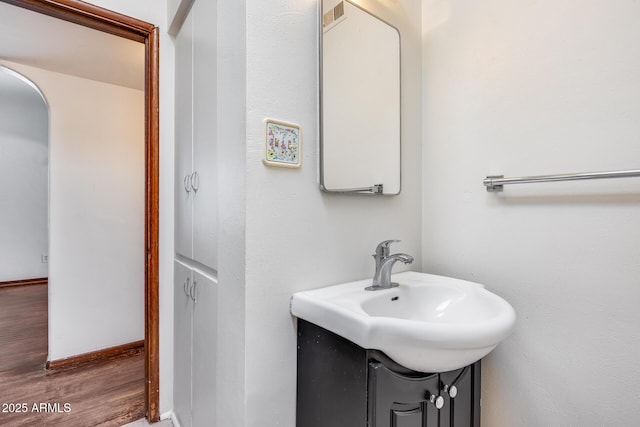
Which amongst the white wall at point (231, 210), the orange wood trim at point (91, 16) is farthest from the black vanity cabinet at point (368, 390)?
the orange wood trim at point (91, 16)

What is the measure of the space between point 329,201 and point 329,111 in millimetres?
291

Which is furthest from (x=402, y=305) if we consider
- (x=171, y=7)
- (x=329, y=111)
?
(x=171, y=7)

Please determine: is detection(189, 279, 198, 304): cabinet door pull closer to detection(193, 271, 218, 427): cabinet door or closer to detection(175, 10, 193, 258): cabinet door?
detection(193, 271, 218, 427): cabinet door

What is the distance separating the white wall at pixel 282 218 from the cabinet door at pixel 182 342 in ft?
1.97

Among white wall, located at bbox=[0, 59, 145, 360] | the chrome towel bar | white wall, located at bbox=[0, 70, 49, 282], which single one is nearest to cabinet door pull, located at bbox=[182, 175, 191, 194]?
the chrome towel bar

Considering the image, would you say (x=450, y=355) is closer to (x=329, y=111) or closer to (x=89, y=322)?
(x=329, y=111)

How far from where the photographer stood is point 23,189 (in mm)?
4246

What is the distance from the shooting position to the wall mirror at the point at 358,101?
1.01 meters

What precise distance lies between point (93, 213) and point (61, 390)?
3.84 feet

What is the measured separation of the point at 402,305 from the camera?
1032mm

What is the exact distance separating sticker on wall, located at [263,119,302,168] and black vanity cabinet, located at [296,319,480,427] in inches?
18.6

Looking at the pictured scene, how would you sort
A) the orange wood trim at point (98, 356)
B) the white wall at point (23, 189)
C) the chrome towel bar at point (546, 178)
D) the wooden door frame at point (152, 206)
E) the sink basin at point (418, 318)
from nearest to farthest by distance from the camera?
the sink basin at point (418, 318)
the chrome towel bar at point (546, 178)
the wooden door frame at point (152, 206)
the orange wood trim at point (98, 356)
the white wall at point (23, 189)

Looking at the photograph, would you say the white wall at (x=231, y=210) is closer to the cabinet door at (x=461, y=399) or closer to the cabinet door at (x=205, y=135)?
the cabinet door at (x=205, y=135)

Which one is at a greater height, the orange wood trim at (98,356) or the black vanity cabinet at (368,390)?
the black vanity cabinet at (368,390)
